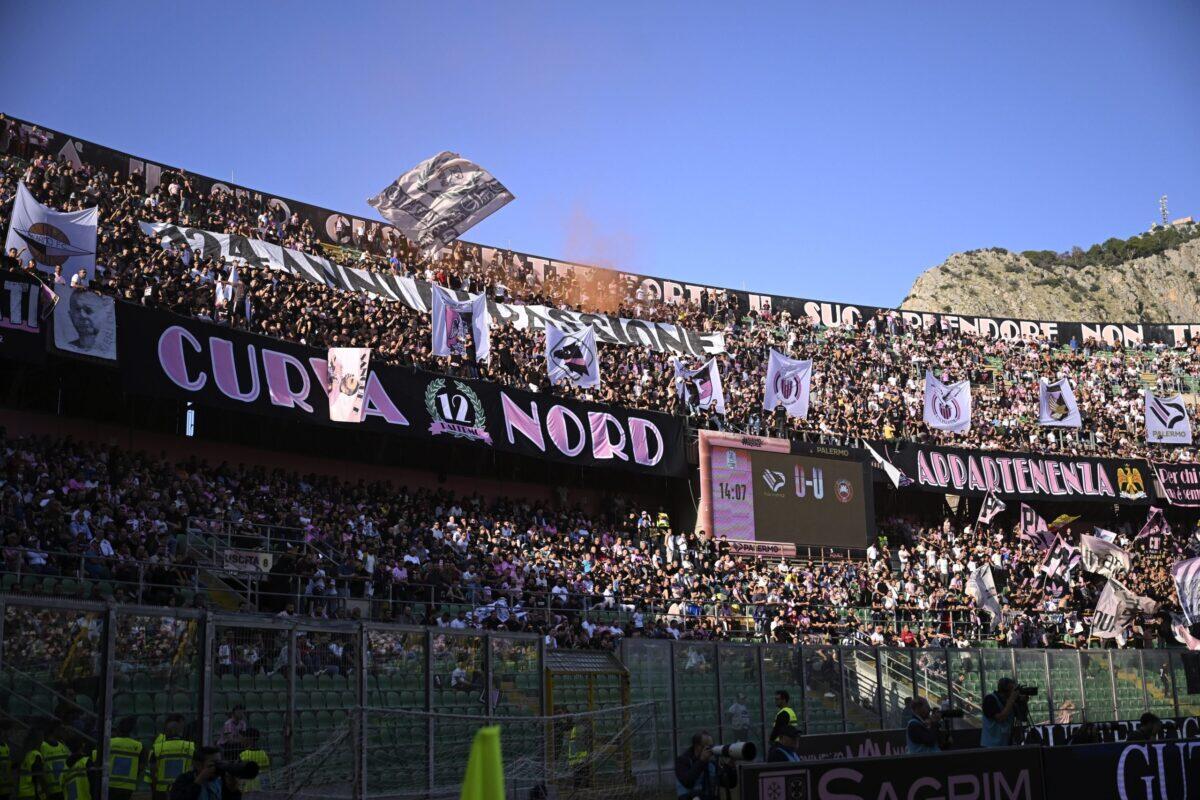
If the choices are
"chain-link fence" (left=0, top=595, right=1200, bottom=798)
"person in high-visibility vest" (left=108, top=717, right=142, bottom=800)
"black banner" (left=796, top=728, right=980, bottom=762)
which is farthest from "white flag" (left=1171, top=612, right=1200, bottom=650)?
"person in high-visibility vest" (left=108, top=717, right=142, bottom=800)

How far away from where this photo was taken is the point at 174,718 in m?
11.4

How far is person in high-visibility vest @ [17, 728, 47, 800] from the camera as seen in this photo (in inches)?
398

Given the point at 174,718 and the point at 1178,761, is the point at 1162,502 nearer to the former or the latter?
the point at 1178,761

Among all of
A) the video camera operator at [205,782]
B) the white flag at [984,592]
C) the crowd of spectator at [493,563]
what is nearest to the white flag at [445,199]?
the crowd of spectator at [493,563]

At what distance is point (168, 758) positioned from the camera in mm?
11320

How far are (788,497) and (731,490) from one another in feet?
8.01

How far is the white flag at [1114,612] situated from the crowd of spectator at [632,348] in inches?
411

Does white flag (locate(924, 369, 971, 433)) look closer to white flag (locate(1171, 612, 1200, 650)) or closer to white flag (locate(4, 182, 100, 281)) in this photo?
white flag (locate(1171, 612, 1200, 650))

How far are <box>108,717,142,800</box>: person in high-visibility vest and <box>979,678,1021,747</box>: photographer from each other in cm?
885

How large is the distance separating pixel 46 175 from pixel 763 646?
2116cm

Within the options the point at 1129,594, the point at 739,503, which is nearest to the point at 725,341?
the point at 739,503

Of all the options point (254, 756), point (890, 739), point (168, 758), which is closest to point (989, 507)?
point (890, 739)

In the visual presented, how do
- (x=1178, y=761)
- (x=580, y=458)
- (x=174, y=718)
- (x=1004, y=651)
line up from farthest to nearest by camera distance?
(x=580, y=458), (x=1004, y=651), (x=1178, y=761), (x=174, y=718)

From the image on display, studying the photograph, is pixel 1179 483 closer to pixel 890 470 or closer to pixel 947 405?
pixel 947 405
